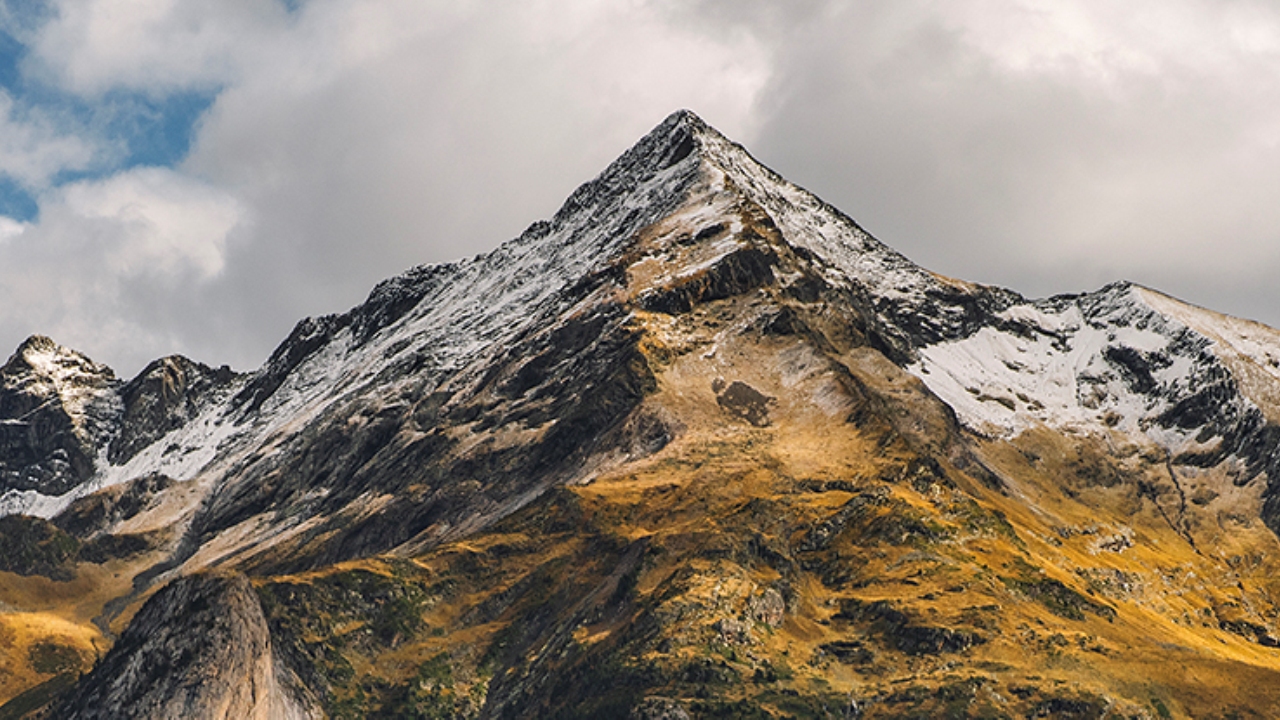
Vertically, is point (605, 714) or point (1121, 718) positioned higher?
point (605, 714)

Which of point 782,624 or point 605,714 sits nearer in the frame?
point 605,714

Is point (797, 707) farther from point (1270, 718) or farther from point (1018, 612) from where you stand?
point (1270, 718)

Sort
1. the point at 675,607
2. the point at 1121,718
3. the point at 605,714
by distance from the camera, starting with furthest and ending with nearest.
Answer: the point at 675,607, the point at 605,714, the point at 1121,718

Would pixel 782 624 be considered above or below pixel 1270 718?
above

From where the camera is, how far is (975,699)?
16862 cm

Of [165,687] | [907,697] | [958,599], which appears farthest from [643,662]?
[165,687]

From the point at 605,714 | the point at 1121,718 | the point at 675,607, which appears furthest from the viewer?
the point at 675,607

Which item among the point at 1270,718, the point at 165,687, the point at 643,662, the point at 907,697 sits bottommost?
the point at 1270,718

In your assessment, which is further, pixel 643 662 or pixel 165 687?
pixel 165 687

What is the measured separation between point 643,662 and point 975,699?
4108 cm

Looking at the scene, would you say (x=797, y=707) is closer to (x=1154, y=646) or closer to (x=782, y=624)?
(x=782, y=624)

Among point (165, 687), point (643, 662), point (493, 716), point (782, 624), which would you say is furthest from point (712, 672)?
point (165, 687)

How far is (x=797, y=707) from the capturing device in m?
172

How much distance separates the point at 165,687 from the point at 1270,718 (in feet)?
460
